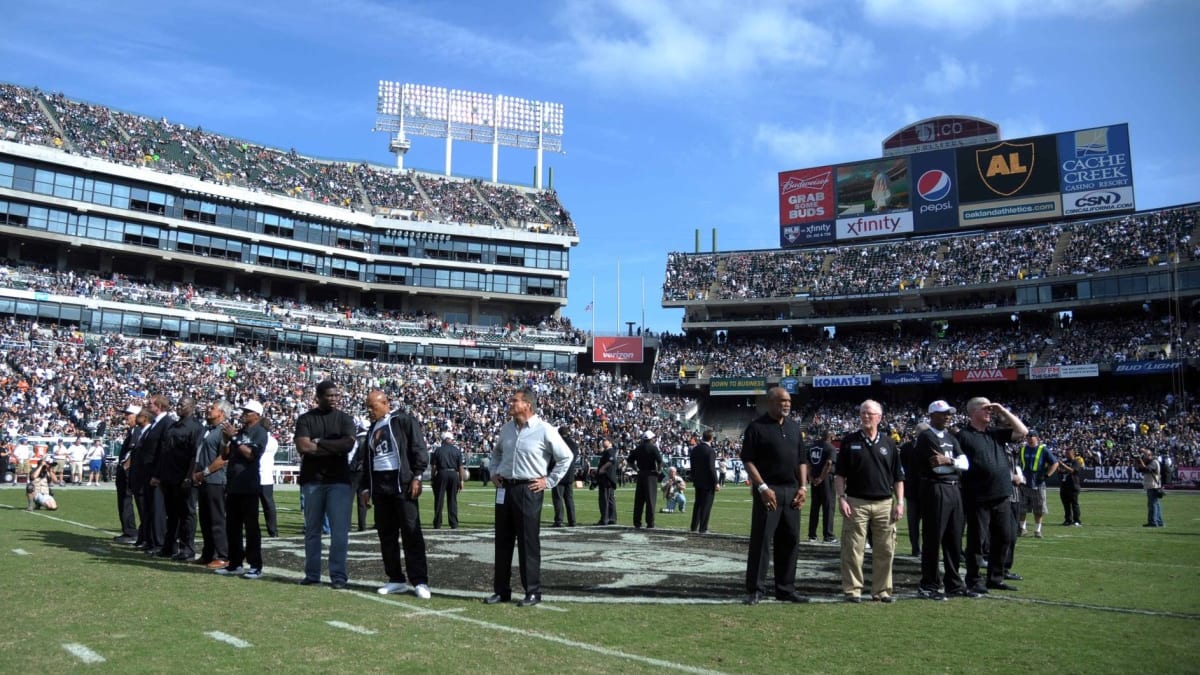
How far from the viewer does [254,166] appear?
216 feet

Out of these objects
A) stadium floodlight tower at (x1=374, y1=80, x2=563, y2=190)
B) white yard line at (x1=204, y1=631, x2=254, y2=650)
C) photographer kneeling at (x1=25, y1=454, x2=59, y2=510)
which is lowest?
white yard line at (x1=204, y1=631, x2=254, y2=650)

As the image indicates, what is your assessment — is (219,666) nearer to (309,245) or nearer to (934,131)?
(309,245)

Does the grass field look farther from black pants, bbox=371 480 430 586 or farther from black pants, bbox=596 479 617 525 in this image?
black pants, bbox=596 479 617 525

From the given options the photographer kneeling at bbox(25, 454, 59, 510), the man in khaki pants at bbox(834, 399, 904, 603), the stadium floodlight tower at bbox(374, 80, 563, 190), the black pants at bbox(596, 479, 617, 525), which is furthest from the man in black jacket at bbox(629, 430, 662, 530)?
the stadium floodlight tower at bbox(374, 80, 563, 190)

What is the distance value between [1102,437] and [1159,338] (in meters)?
10.1

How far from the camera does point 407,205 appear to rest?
71.1 meters

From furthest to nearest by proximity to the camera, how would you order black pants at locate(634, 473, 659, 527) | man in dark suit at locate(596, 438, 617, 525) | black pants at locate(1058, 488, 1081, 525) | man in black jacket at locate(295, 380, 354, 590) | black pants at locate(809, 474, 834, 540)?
black pants at locate(1058, 488, 1081, 525)
man in dark suit at locate(596, 438, 617, 525)
black pants at locate(634, 473, 659, 527)
black pants at locate(809, 474, 834, 540)
man in black jacket at locate(295, 380, 354, 590)

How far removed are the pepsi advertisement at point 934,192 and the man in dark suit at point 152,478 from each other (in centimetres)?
5839

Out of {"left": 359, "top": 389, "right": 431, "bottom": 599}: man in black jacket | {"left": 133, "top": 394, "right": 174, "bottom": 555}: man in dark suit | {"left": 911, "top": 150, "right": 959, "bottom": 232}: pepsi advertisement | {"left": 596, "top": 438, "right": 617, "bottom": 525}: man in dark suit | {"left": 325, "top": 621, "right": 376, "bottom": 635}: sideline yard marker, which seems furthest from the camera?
{"left": 911, "top": 150, "right": 959, "bottom": 232}: pepsi advertisement

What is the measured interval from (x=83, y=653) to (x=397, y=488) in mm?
3468

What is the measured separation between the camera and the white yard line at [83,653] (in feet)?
20.1

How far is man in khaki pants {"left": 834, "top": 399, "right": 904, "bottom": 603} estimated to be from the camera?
915 centimetres

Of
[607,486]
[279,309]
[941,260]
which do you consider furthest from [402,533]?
[941,260]

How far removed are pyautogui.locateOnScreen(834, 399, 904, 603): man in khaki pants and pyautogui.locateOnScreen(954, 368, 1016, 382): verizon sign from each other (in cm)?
5005
